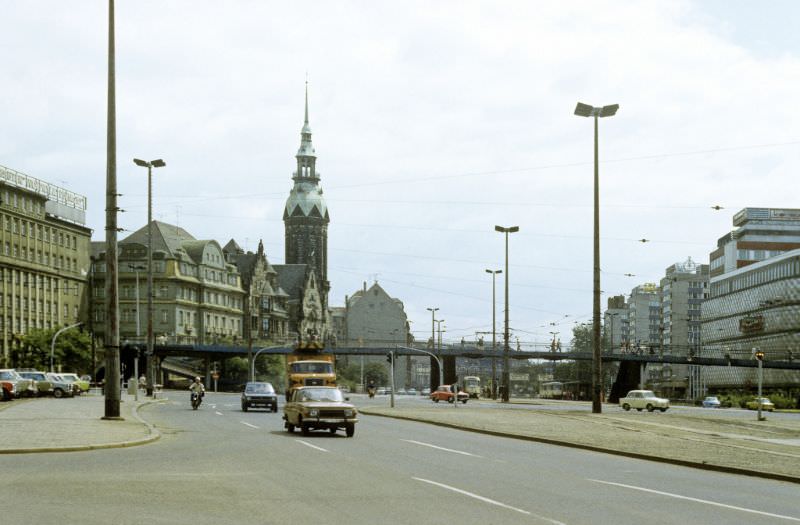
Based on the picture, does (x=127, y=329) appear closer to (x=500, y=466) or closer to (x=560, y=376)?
(x=560, y=376)

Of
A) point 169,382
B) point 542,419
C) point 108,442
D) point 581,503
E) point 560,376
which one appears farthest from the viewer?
point 560,376

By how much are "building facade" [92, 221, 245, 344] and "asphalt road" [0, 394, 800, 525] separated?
109455 millimetres

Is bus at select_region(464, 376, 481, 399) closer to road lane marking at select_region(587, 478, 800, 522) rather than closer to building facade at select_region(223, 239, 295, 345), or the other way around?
building facade at select_region(223, 239, 295, 345)

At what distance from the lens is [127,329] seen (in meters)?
135

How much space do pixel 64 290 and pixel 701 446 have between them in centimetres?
11390

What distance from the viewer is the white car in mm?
66500

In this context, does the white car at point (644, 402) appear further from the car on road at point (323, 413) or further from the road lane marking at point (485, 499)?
the road lane marking at point (485, 499)

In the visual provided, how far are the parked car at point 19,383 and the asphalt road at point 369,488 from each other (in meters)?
39.7

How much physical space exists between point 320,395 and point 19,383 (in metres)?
39.3

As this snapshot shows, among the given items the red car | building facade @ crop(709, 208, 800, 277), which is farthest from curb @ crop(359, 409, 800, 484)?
building facade @ crop(709, 208, 800, 277)

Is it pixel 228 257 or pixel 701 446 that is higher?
pixel 228 257

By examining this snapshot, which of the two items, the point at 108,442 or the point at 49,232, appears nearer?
the point at 108,442

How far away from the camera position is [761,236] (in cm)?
16138

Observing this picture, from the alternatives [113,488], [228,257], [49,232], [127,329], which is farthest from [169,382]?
[113,488]
